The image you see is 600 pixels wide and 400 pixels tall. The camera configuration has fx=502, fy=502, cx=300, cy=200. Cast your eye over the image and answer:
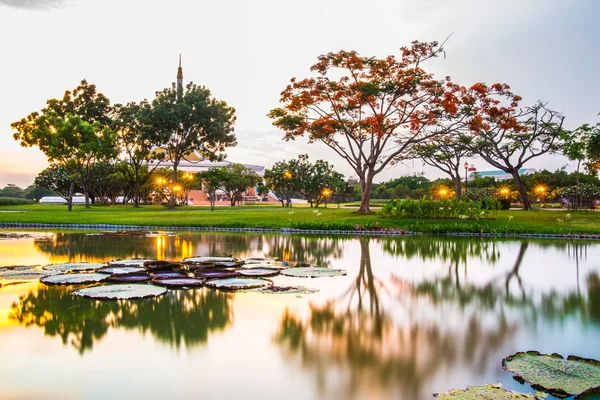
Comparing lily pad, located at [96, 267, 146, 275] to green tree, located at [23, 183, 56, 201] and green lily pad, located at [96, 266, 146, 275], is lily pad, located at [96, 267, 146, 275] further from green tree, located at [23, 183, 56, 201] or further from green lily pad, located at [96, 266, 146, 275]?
green tree, located at [23, 183, 56, 201]

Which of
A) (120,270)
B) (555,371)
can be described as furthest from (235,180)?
(555,371)

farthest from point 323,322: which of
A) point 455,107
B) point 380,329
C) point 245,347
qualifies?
point 455,107

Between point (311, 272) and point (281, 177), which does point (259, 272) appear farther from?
point (281, 177)

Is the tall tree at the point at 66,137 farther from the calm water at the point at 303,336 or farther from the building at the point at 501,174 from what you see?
the building at the point at 501,174

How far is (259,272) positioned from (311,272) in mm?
910

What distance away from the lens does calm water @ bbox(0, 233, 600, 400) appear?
3812 mm

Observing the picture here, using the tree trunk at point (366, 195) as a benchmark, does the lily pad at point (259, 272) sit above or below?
below

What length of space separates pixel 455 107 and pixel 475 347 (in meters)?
19.4

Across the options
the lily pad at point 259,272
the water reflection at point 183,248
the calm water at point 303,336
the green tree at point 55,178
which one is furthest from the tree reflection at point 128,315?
the green tree at point 55,178

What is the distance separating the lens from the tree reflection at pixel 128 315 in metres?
5.07

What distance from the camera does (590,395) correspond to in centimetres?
353

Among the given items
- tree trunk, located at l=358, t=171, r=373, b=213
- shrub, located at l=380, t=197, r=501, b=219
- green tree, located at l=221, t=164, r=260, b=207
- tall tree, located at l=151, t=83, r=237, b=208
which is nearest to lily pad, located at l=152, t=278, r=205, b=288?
shrub, located at l=380, t=197, r=501, b=219

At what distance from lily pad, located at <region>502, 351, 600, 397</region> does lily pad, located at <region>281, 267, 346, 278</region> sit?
4.51m

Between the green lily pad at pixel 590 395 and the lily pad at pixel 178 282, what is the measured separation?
5265mm
